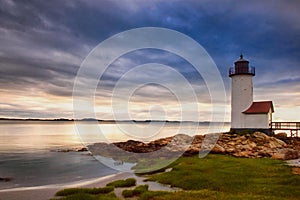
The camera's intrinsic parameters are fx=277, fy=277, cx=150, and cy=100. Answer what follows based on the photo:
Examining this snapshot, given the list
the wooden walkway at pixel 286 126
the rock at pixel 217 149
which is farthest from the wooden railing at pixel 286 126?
the rock at pixel 217 149

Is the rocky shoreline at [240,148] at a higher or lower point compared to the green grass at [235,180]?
higher

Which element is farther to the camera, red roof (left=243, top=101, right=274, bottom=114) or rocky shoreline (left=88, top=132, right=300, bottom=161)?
red roof (left=243, top=101, right=274, bottom=114)

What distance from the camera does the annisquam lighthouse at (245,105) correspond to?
5122 cm

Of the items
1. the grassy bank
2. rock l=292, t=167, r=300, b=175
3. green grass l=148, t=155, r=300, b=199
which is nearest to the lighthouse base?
green grass l=148, t=155, r=300, b=199

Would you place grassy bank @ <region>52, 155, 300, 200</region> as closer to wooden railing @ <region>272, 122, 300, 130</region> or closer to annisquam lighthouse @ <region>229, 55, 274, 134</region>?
annisquam lighthouse @ <region>229, 55, 274, 134</region>

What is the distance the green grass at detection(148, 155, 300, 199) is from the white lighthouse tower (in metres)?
25.9

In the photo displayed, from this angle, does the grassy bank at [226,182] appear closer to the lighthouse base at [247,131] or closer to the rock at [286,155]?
the rock at [286,155]

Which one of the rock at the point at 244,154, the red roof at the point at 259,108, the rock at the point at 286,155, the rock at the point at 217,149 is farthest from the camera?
the red roof at the point at 259,108

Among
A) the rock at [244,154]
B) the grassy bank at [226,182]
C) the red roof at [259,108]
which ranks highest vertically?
the red roof at [259,108]

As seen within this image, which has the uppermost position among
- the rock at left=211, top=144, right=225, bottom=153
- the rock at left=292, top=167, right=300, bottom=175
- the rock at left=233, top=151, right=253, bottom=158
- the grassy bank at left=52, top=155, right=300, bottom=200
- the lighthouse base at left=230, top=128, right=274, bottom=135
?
the lighthouse base at left=230, top=128, right=274, bottom=135

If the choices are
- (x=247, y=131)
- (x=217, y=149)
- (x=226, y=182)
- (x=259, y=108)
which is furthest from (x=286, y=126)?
(x=226, y=182)

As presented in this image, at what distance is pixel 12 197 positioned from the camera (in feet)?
63.2

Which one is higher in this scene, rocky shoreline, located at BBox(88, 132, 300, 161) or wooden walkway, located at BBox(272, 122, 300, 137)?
wooden walkway, located at BBox(272, 122, 300, 137)

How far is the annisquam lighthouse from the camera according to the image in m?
51.2
